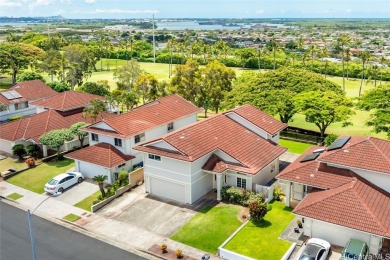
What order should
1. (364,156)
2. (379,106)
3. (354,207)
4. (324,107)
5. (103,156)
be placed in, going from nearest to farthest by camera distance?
(354,207), (364,156), (103,156), (379,106), (324,107)

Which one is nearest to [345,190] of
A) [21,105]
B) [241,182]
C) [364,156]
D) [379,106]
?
[364,156]

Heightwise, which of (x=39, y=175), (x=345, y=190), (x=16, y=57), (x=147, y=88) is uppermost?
(x=16, y=57)

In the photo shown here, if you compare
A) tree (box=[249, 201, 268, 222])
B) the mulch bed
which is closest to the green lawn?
tree (box=[249, 201, 268, 222])

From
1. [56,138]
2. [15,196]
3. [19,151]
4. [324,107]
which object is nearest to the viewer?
[15,196]

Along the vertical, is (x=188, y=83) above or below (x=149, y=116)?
above

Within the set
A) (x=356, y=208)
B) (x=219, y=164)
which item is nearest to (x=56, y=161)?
(x=219, y=164)

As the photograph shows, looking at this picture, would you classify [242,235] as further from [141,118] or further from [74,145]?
[74,145]

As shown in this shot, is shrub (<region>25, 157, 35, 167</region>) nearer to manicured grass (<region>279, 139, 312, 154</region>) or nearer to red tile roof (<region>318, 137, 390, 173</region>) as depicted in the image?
manicured grass (<region>279, 139, 312, 154</region>)

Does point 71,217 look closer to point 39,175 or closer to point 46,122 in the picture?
point 39,175
